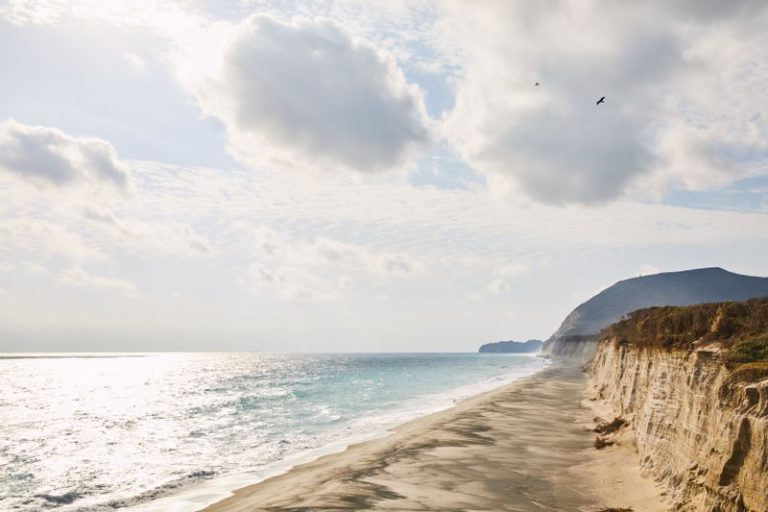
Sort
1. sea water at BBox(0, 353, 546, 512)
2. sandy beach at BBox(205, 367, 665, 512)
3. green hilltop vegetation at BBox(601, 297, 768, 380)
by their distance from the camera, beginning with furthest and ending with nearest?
sea water at BBox(0, 353, 546, 512) < sandy beach at BBox(205, 367, 665, 512) < green hilltop vegetation at BBox(601, 297, 768, 380)

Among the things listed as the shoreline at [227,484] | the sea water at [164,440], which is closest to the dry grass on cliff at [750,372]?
the shoreline at [227,484]

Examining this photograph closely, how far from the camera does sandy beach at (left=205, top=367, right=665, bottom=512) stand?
15.3 metres

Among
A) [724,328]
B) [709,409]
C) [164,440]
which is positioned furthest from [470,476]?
[164,440]

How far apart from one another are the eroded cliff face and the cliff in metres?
0.02

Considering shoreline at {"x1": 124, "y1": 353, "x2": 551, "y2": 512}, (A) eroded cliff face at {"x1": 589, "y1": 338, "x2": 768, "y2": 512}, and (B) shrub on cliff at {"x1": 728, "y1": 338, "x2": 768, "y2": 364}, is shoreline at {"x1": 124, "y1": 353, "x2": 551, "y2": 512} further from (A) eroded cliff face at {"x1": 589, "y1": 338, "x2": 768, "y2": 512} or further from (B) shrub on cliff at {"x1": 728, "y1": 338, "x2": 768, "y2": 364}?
(B) shrub on cliff at {"x1": 728, "y1": 338, "x2": 768, "y2": 364}

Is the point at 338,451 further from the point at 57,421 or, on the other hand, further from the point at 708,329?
the point at 57,421

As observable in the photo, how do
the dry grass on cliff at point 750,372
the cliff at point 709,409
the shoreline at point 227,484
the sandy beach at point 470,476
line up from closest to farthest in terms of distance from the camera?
the cliff at point 709,409, the dry grass on cliff at point 750,372, the sandy beach at point 470,476, the shoreline at point 227,484

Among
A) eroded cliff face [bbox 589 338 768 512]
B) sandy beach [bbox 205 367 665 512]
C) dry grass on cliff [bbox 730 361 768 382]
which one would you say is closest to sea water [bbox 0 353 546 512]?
sandy beach [bbox 205 367 665 512]

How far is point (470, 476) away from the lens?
18516 millimetres

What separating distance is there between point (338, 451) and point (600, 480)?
46.3 ft

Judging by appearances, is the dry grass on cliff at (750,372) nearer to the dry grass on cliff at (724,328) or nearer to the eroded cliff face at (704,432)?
the eroded cliff face at (704,432)

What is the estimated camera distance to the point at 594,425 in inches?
1166

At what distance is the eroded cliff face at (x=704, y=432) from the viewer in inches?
401

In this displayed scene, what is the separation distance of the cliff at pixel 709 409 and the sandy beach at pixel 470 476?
1410 millimetres
